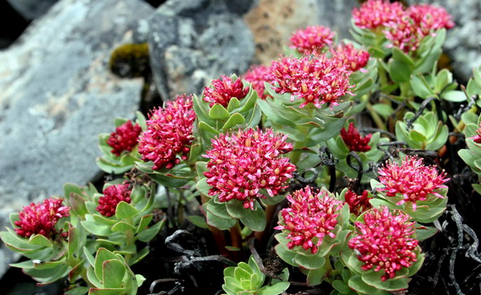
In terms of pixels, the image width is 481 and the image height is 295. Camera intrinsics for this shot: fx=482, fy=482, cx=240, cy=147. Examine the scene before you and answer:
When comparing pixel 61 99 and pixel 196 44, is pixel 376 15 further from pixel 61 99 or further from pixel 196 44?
pixel 61 99

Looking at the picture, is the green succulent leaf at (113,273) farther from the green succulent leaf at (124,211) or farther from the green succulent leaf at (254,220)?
the green succulent leaf at (254,220)

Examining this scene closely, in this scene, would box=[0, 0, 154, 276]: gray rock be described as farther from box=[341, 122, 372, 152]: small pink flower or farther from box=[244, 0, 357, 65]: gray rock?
Answer: box=[341, 122, 372, 152]: small pink flower

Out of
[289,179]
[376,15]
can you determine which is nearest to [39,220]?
[289,179]

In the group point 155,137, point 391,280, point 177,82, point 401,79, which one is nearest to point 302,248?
point 391,280

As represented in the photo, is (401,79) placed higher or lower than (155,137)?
lower

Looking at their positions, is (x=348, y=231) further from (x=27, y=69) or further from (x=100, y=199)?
(x=27, y=69)

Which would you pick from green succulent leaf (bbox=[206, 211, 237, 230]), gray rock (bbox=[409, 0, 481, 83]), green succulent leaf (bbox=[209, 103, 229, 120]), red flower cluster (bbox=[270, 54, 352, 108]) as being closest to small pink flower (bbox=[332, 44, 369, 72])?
red flower cluster (bbox=[270, 54, 352, 108])
